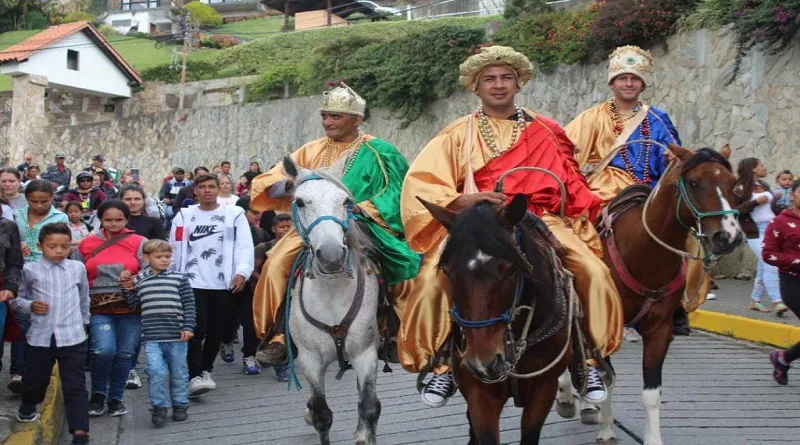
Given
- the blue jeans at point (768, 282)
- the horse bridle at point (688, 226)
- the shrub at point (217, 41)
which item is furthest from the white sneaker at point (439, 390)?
the shrub at point (217, 41)

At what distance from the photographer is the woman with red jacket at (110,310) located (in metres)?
8.00

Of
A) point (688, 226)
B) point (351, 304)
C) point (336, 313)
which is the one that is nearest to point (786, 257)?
point (688, 226)

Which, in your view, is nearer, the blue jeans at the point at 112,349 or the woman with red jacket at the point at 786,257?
the blue jeans at the point at 112,349

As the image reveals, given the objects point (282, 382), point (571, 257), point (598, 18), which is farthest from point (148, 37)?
point (571, 257)

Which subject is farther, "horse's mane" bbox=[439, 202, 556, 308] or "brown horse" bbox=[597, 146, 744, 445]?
"brown horse" bbox=[597, 146, 744, 445]

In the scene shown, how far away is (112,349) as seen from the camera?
797 cm

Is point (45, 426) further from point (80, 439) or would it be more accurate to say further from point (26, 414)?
point (80, 439)

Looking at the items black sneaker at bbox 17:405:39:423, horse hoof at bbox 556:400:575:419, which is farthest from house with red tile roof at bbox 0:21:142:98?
horse hoof at bbox 556:400:575:419

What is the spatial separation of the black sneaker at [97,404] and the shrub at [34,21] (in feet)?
221

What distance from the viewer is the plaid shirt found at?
23.1 feet

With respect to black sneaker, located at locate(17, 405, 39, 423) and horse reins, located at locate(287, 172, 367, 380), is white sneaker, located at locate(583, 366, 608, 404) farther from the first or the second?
black sneaker, located at locate(17, 405, 39, 423)

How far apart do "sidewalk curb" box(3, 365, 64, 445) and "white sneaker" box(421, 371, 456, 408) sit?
3092mm

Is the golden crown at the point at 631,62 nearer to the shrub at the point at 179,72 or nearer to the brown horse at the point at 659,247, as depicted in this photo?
the brown horse at the point at 659,247

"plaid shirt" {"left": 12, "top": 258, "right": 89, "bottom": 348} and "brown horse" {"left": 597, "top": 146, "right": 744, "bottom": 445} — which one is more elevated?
"brown horse" {"left": 597, "top": 146, "right": 744, "bottom": 445}
